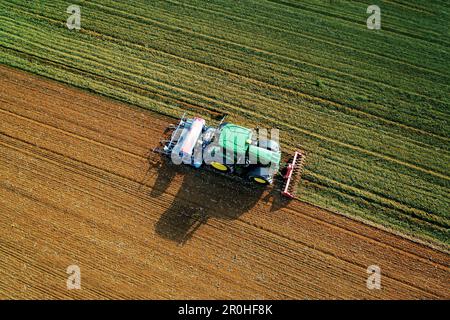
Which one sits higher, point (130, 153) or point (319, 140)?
point (319, 140)

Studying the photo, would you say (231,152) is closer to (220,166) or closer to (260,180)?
(220,166)

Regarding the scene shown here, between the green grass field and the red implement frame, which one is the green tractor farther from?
the green grass field

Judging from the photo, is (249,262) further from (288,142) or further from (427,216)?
(427,216)

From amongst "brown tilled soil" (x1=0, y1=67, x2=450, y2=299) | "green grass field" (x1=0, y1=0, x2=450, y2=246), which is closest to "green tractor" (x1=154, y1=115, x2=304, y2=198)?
"brown tilled soil" (x1=0, y1=67, x2=450, y2=299)

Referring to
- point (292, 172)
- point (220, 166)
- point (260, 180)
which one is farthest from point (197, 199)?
point (292, 172)

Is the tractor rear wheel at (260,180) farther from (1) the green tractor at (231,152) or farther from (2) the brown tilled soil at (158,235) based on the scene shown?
(2) the brown tilled soil at (158,235)

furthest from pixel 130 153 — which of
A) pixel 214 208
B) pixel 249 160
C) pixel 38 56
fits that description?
pixel 38 56

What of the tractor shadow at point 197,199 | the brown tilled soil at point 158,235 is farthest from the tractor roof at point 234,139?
the brown tilled soil at point 158,235
